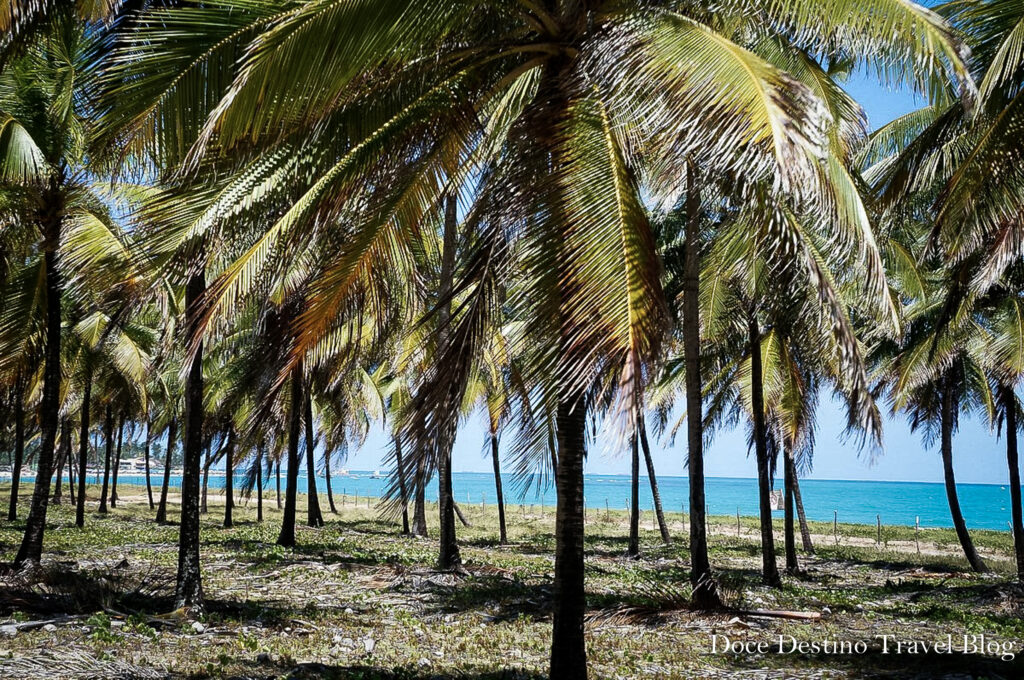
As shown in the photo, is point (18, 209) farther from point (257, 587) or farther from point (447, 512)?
point (447, 512)

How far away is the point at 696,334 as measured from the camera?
12.1 m

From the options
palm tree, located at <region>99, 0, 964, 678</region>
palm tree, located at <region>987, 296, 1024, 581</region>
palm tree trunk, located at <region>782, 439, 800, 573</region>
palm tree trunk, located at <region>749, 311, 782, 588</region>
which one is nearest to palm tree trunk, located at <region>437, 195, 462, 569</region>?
palm tree trunk, located at <region>749, 311, 782, 588</region>

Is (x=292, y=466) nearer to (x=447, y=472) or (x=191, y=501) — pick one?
(x=447, y=472)

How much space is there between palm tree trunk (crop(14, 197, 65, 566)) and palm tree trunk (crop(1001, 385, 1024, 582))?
66.7 feet

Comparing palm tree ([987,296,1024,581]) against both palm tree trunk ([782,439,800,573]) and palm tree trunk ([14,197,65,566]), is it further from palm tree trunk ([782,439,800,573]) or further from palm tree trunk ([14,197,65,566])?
palm tree trunk ([14,197,65,566])

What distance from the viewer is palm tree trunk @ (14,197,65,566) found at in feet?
38.2

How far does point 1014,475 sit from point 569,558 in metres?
17.4

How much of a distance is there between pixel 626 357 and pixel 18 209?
11196 mm

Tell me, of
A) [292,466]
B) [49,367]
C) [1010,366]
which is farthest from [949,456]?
[49,367]

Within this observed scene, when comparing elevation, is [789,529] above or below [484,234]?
below

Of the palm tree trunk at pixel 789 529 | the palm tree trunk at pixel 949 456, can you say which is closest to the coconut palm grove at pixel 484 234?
the palm tree trunk at pixel 789 529

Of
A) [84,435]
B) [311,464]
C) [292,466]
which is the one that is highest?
[84,435]

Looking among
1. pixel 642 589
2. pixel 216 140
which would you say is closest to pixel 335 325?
pixel 216 140

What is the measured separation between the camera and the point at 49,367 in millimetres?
11992
